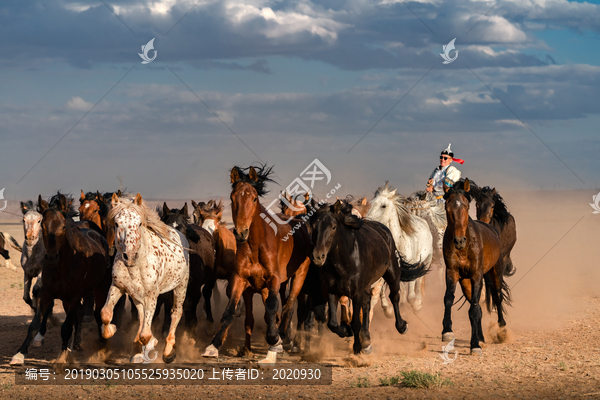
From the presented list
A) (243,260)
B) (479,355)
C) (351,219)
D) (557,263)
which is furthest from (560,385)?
(557,263)

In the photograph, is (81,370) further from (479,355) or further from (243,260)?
(479,355)

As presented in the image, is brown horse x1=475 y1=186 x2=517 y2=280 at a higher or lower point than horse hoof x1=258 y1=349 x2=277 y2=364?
higher

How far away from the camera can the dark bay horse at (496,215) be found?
37.7 ft

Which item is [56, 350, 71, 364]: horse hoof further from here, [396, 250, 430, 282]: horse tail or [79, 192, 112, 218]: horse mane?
[396, 250, 430, 282]: horse tail

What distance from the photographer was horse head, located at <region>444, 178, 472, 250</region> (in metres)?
8.42

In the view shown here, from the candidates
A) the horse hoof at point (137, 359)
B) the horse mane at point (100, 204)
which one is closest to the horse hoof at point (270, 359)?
the horse hoof at point (137, 359)

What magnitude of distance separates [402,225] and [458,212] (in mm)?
2460

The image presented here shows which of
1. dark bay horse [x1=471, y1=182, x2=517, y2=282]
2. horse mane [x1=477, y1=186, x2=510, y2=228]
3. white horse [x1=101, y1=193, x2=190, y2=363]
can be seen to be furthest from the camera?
horse mane [x1=477, y1=186, x2=510, y2=228]

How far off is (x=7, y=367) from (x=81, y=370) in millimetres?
969

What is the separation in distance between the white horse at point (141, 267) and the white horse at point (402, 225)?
13.1 feet

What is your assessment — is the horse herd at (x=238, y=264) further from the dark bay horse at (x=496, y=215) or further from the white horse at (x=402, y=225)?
the dark bay horse at (x=496, y=215)

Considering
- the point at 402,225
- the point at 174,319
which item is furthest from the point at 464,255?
the point at 174,319

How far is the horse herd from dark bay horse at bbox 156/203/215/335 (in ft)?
0.06

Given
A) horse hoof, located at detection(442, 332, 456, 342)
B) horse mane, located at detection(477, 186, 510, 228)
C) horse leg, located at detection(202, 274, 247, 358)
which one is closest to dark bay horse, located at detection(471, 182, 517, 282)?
horse mane, located at detection(477, 186, 510, 228)
